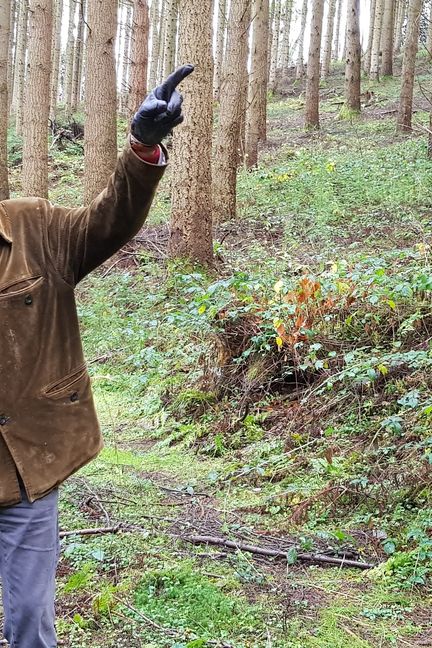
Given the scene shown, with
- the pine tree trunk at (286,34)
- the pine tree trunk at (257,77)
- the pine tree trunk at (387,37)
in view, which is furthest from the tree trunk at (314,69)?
the pine tree trunk at (286,34)

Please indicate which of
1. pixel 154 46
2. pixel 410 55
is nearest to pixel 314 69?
pixel 410 55

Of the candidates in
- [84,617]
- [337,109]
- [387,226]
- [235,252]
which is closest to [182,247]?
[235,252]

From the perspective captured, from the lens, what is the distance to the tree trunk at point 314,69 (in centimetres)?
1995

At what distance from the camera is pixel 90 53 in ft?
38.8

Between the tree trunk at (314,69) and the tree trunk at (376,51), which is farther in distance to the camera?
the tree trunk at (376,51)

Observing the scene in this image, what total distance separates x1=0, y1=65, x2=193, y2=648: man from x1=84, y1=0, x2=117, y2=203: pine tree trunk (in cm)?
973

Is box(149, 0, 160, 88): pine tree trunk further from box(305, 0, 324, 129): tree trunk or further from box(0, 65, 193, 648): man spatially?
box(0, 65, 193, 648): man

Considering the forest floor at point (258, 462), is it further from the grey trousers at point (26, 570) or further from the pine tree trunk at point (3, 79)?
the pine tree trunk at point (3, 79)

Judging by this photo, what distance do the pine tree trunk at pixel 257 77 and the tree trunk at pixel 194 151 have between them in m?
7.63

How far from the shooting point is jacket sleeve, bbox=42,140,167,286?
2.37 metres

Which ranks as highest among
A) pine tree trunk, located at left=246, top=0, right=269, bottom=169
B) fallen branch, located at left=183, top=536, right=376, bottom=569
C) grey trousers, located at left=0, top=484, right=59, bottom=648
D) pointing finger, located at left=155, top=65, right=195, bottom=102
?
pine tree trunk, located at left=246, top=0, right=269, bottom=169

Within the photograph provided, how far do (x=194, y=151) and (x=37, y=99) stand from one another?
5.69 m

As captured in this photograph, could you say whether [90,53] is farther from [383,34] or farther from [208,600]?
[383,34]

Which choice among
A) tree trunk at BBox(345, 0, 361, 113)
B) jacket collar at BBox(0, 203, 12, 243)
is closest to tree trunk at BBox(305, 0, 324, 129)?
tree trunk at BBox(345, 0, 361, 113)
